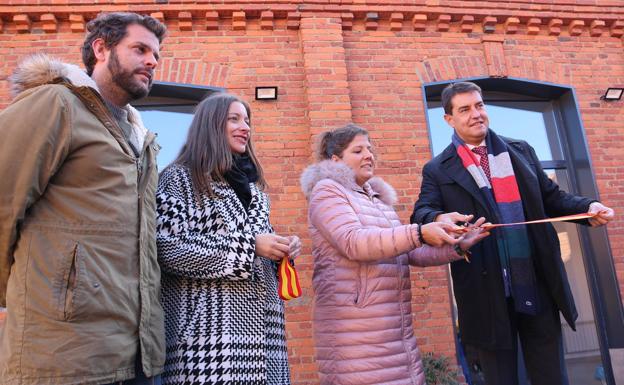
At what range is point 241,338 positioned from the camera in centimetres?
210

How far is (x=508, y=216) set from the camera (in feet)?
9.18

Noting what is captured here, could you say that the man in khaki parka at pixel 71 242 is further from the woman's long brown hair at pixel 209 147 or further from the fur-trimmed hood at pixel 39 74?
the woman's long brown hair at pixel 209 147

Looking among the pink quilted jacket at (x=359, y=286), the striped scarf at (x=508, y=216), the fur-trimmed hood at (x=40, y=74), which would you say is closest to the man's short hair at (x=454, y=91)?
the striped scarf at (x=508, y=216)

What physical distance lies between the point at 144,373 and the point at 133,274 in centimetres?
36

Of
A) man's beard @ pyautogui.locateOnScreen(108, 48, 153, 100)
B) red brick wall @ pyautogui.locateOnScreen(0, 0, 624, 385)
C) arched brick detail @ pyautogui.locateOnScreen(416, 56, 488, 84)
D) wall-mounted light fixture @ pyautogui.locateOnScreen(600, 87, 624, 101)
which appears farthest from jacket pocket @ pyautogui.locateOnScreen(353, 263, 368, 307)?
wall-mounted light fixture @ pyautogui.locateOnScreen(600, 87, 624, 101)

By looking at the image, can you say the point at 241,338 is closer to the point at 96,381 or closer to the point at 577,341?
the point at 96,381

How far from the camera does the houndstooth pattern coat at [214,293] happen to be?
6.64 ft

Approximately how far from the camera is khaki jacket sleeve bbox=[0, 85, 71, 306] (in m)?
1.62

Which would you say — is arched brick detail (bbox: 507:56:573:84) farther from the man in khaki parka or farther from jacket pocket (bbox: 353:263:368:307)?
the man in khaki parka

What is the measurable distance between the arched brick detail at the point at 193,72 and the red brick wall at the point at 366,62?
0.01 m

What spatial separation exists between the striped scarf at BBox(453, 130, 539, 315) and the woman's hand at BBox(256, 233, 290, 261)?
4.30 ft

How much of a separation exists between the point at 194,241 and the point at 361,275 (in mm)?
1008

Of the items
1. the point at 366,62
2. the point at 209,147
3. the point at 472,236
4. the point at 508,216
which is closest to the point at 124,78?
the point at 209,147

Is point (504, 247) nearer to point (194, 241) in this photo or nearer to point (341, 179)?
point (341, 179)
